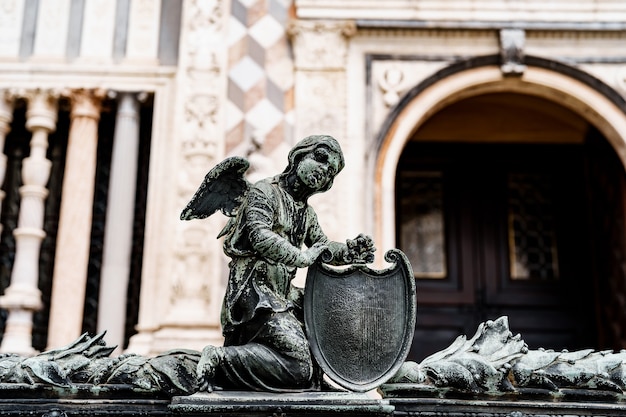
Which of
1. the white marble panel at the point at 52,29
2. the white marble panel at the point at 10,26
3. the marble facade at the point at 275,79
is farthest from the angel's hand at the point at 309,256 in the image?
the white marble panel at the point at 10,26

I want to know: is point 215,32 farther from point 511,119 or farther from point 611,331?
point 611,331

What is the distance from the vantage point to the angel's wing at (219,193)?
418 centimetres

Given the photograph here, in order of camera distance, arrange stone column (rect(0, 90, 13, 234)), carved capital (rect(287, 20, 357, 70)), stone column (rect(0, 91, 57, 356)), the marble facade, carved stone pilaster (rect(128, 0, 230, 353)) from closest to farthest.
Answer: carved stone pilaster (rect(128, 0, 230, 353)) < stone column (rect(0, 91, 57, 356)) < the marble facade < carved capital (rect(287, 20, 357, 70)) < stone column (rect(0, 90, 13, 234))

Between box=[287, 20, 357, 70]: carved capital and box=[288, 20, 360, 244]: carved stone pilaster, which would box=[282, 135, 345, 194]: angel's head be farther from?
box=[287, 20, 357, 70]: carved capital

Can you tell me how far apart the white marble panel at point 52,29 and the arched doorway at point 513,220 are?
485cm

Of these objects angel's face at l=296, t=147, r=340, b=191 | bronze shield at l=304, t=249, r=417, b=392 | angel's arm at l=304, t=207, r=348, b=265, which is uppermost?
angel's face at l=296, t=147, r=340, b=191

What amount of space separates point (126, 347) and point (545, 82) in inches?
226

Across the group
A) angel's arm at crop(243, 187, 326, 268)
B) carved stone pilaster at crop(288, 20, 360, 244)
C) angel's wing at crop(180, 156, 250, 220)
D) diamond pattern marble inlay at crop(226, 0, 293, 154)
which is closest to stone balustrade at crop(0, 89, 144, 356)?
diamond pattern marble inlay at crop(226, 0, 293, 154)

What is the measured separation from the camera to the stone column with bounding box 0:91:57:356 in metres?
8.91

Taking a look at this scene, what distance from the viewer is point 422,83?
9.40 meters

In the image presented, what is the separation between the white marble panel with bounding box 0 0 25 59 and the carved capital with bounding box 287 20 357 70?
131 inches

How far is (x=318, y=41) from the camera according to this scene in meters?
9.43

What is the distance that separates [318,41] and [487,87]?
83.2 inches

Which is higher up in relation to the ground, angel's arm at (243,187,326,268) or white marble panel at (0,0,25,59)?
white marble panel at (0,0,25,59)
